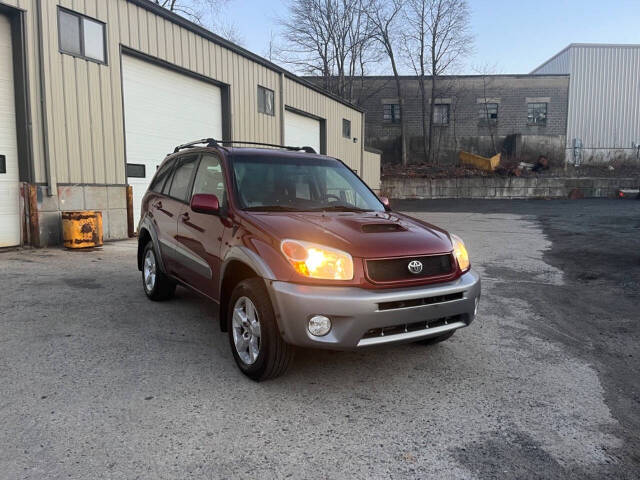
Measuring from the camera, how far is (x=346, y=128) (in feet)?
80.3

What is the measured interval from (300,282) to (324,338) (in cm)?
39

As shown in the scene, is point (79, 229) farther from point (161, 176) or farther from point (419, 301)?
point (419, 301)

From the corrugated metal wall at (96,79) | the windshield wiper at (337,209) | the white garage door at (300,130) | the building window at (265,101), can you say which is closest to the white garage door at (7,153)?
the corrugated metal wall at (96,79)

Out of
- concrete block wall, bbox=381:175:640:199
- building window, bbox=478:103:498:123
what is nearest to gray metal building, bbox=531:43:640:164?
building window, bbox=478:103:498:123

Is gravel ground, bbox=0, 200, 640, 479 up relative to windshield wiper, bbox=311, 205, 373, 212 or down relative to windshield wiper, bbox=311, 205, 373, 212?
down

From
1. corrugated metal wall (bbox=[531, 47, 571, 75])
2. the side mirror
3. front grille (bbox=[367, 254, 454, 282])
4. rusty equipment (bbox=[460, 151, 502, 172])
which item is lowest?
front grille (bbox=[367, 254, 454, 282])

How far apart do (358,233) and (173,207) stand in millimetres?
2456

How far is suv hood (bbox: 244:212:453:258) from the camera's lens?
3230 mm

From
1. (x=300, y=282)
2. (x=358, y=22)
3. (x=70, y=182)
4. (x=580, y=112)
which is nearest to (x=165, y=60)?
(x=70, y=182)

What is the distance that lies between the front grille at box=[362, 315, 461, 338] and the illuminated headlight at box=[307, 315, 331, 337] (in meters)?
0.25

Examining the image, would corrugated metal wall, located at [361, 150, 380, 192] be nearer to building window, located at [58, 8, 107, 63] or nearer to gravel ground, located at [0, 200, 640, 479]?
building window, located at [58, 8, 107, 63]

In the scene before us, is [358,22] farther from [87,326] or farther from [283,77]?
[87,326]

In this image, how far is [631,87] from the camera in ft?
110

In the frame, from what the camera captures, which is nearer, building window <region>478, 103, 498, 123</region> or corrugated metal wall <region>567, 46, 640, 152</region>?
corrugated metal wall <region>567, 46, 640, 152</region>
